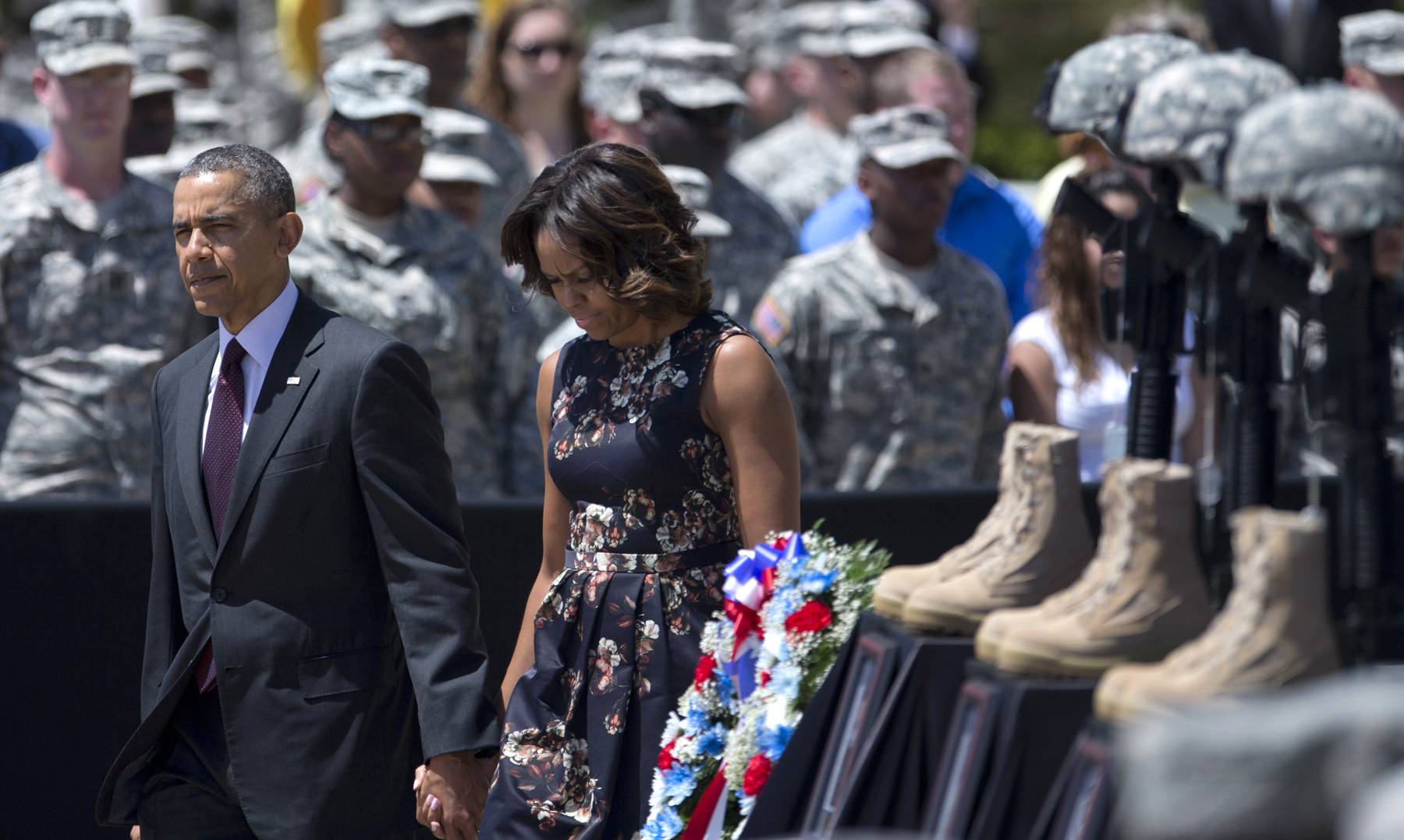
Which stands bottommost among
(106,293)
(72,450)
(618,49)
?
(72,450)

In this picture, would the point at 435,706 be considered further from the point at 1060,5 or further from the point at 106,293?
the point at 1060,5

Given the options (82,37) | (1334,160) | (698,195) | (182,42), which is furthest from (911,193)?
(182,42)

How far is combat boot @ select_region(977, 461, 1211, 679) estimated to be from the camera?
2771 mm

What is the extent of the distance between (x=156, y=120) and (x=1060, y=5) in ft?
39.9

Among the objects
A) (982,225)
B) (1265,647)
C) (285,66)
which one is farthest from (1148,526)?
(285,66)

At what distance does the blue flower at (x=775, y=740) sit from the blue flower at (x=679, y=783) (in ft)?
0.85

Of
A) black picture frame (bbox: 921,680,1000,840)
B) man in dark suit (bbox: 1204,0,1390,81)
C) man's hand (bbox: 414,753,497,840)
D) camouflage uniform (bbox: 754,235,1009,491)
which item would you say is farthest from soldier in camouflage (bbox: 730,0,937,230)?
black picture frame (bbox: 921,680,1000,840)

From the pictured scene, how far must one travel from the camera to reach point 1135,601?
9.16 feet

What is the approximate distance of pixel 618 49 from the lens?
8273 mm

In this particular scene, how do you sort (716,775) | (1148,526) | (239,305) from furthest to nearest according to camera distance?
(239,305)
(716,775)
(1148,526)

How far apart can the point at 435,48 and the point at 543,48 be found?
24.1 inches

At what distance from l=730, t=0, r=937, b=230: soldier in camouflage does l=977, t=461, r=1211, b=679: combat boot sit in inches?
222

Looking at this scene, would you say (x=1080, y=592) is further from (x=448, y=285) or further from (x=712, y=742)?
(x=448, y=285)

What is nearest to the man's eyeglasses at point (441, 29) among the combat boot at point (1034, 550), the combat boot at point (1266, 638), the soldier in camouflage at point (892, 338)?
the soldier in camouflage at point (892, 338)
